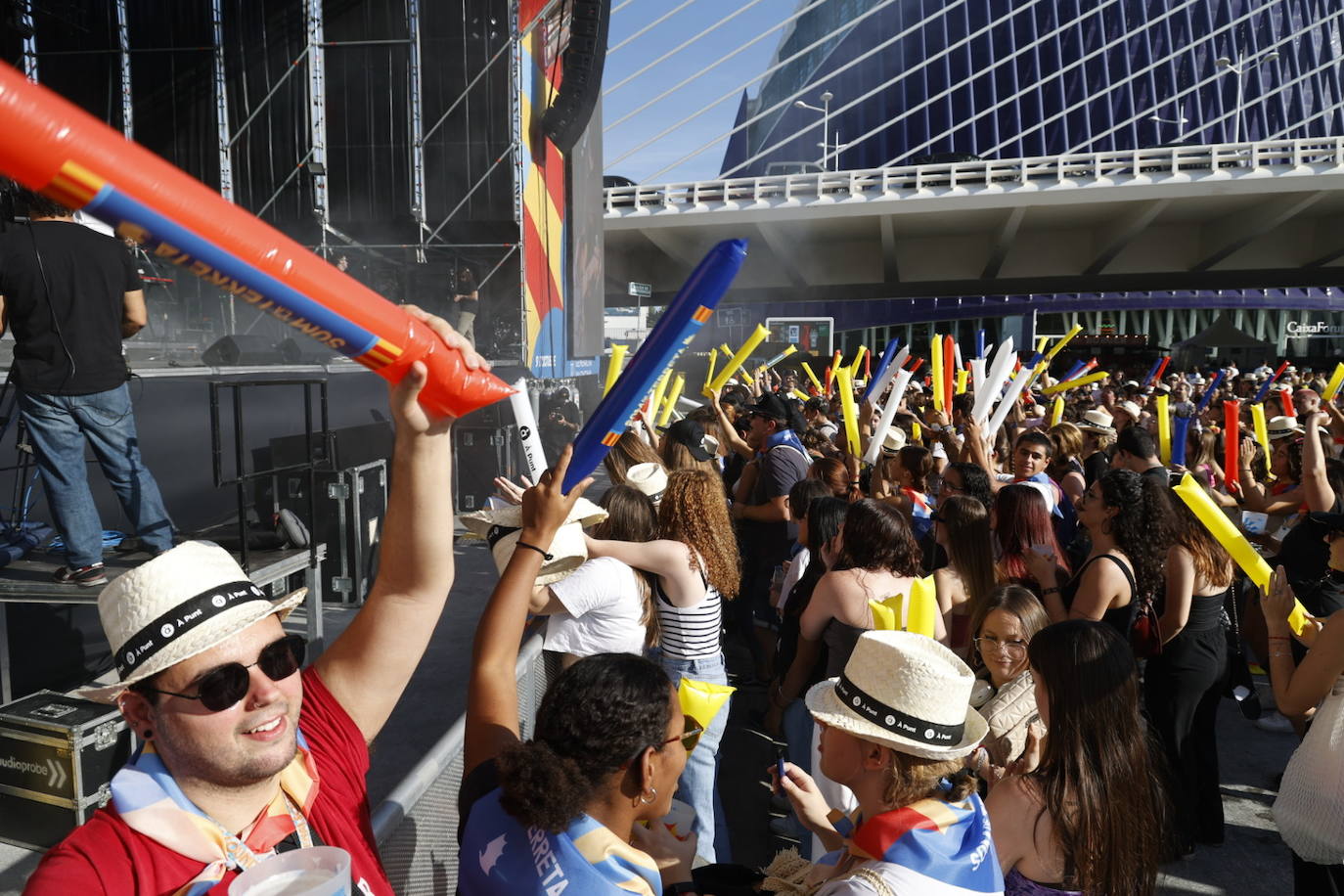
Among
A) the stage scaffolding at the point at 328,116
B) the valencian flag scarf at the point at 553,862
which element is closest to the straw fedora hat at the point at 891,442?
the valencian flag scarf at the point at 553,862

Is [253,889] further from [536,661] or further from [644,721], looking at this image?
[536,661]

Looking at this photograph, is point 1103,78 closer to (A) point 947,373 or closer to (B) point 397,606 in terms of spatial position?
(A) point 947,373

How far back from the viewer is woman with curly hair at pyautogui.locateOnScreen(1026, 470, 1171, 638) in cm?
370

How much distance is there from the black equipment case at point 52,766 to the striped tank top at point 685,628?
2.17 m

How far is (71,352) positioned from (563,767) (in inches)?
131

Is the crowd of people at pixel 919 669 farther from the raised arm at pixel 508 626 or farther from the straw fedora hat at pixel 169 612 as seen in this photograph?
the straw fedora hat at pixel 169 612

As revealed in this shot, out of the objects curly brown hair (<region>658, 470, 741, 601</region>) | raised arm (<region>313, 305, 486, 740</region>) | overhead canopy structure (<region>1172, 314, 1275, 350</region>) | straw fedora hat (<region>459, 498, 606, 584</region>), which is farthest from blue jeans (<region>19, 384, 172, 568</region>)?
overhead canopy structure (<region>1172, 314, 1275, 350</region>)

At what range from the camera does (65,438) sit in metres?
3.89

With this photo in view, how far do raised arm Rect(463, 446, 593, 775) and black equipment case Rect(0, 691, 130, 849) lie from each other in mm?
2340

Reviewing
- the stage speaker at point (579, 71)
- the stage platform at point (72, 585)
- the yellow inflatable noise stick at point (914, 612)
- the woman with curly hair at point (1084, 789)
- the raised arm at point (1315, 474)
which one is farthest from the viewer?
the stage speaker at point (579, 71)

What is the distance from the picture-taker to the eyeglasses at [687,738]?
1727 millimetres

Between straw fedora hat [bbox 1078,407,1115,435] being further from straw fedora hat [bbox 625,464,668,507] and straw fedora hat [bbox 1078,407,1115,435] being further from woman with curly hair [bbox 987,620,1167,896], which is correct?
woman with curly hair [bbox 987,620,1167,896]

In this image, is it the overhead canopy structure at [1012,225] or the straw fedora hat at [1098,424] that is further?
the overhead canopy structure at [1012,225]

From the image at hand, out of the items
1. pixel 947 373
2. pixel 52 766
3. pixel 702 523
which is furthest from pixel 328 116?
pixel 702 523
